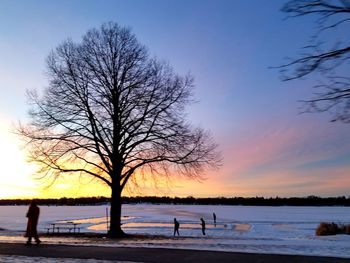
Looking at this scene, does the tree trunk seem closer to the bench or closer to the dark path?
the bench

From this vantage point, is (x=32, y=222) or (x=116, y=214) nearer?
(x=32, y=222)

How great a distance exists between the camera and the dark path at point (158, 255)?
1191cm

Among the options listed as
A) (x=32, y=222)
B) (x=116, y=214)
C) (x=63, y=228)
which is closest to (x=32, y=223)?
(x=32, y=222)

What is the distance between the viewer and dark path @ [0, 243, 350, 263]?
39.1 ft

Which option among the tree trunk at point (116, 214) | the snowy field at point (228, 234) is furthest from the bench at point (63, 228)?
the tree trunk at point (116, 214)

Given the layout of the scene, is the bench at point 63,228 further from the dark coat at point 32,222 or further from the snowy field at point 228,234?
the dark coat at point 32,222

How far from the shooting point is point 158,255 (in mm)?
12898

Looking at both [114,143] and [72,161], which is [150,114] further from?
[72,161]

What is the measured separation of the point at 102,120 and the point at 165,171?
16.7 feet

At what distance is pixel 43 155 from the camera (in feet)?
90.3

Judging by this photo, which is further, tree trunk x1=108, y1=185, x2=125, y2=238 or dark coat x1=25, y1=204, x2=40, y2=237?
tree trunk x1=108, y1=185, x2=125, y2=238

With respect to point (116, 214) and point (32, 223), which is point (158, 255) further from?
point (116, 214)

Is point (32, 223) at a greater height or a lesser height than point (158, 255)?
Result: greater

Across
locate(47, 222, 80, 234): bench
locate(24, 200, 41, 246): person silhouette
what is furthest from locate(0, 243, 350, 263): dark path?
locate(47, 222, 80, 234): bench
